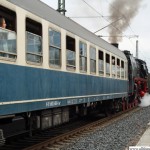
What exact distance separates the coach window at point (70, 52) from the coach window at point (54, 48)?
31.8 inches

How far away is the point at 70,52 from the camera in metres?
11.5

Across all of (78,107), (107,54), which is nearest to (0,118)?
(78,107)

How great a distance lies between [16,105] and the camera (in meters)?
7.82

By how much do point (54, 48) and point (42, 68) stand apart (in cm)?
103

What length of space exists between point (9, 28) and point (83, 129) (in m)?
6.74

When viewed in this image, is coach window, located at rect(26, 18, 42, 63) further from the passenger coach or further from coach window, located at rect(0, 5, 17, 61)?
coach window, located at rect(0, 5, 17, 61)

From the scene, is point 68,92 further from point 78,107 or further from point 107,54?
point 107,54

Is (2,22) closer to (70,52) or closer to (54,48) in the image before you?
(54,48)

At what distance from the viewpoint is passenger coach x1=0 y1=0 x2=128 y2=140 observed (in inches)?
300

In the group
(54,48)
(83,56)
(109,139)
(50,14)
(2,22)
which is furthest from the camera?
(83,56)

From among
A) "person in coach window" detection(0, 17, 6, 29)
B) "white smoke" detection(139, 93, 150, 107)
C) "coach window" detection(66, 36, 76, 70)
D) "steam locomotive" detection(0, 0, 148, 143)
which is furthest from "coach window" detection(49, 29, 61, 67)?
"white smoke" detection(139, 93, 150, 107)

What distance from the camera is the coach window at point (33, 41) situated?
8469 millimetres

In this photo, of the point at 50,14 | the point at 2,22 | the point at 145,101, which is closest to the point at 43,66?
the point at 50,14

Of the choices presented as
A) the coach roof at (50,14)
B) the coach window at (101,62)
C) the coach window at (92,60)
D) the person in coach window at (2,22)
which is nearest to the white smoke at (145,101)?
the coach window at (101,62)
